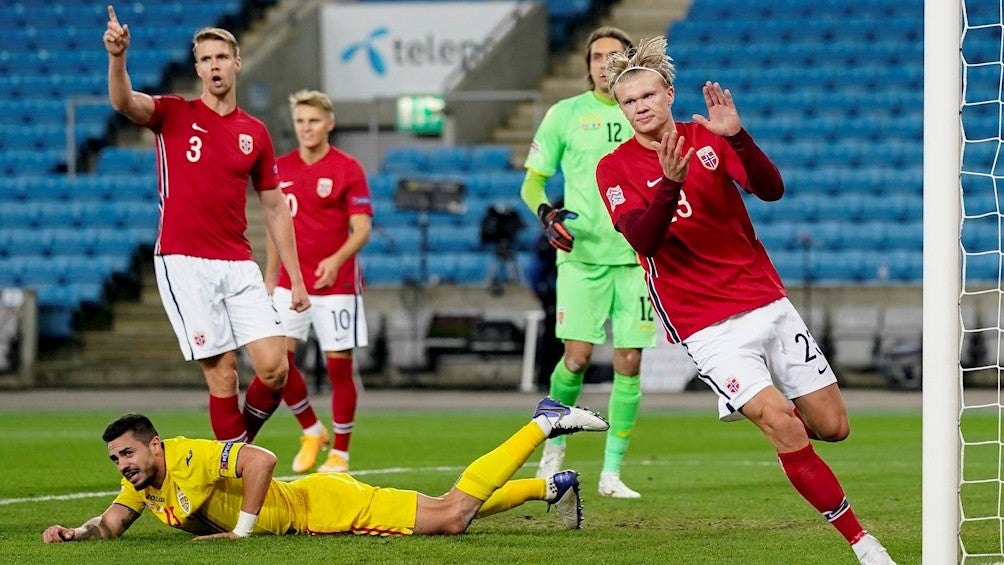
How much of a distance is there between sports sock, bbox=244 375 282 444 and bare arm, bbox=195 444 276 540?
7.12 ft

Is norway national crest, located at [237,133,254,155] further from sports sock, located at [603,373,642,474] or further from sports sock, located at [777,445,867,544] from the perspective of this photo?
sports sock, located at [777,445,867,544]

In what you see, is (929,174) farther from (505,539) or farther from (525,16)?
(525,16)

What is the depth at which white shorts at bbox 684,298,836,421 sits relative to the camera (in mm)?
5887

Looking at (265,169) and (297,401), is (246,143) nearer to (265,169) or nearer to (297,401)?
(265,169)

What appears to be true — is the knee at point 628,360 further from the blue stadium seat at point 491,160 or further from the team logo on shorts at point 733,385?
the blue stadium seat at point 491,160

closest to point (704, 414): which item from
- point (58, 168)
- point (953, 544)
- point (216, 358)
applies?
Answer: point (216, 358)

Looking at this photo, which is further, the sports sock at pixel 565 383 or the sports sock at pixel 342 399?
the sports sock at pixel 342 399

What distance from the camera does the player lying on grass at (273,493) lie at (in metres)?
6.25

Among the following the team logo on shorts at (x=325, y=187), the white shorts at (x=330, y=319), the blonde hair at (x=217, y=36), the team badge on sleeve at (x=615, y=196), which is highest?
the blonde hair at (x=217, y=36)

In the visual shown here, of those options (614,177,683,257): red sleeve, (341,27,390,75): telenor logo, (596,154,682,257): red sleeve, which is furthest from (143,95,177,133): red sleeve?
(341,27,390,75): telenor logo

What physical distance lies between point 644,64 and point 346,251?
13.7 ft

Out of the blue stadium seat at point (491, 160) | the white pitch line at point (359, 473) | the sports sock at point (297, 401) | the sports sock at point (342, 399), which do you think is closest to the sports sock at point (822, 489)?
the white pitch line at point (359, 473)

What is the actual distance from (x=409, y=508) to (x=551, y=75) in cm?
2062

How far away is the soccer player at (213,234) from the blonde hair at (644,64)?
8.22 feet
